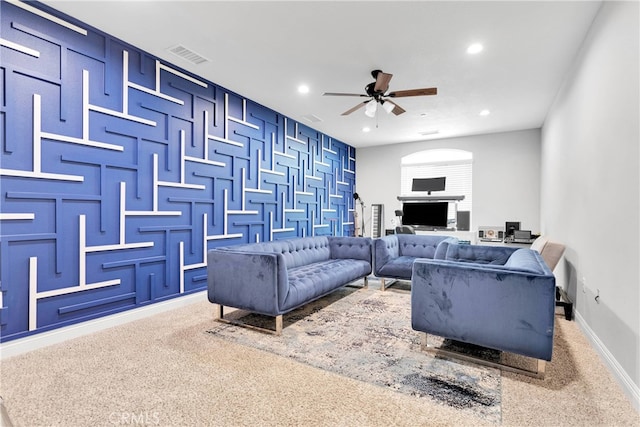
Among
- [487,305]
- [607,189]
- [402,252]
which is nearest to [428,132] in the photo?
[402,252]

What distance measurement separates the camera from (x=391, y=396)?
5.92 ft

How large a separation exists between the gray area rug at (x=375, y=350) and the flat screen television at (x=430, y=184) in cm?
328

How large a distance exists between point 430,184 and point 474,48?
11.3 feet

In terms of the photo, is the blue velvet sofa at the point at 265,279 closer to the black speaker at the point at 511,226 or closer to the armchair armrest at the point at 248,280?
the armchair armrest at the point at 248,280

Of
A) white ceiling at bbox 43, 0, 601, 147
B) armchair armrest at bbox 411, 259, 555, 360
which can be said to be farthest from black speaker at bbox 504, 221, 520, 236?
armchair armrest at bbox 411, 259, 555, 360

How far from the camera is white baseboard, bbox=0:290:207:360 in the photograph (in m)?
2.35

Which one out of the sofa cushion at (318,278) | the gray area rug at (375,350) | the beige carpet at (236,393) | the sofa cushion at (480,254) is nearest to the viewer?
the beige carpet at (236,393)

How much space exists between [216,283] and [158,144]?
1.64 m

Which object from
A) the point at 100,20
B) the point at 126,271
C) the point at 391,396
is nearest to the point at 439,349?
the point at 391,396

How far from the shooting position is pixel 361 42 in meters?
3.05

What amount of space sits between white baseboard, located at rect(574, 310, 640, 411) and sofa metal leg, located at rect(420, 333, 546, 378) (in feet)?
1.35

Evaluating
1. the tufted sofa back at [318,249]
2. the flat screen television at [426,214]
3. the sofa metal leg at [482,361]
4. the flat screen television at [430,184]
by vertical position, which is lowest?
the sofa metal leg at [482,361]

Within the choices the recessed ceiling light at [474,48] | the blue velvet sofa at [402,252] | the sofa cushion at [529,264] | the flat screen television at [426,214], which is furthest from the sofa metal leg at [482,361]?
the flat screen television at [426,214]

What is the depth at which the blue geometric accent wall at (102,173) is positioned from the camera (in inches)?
94.3
